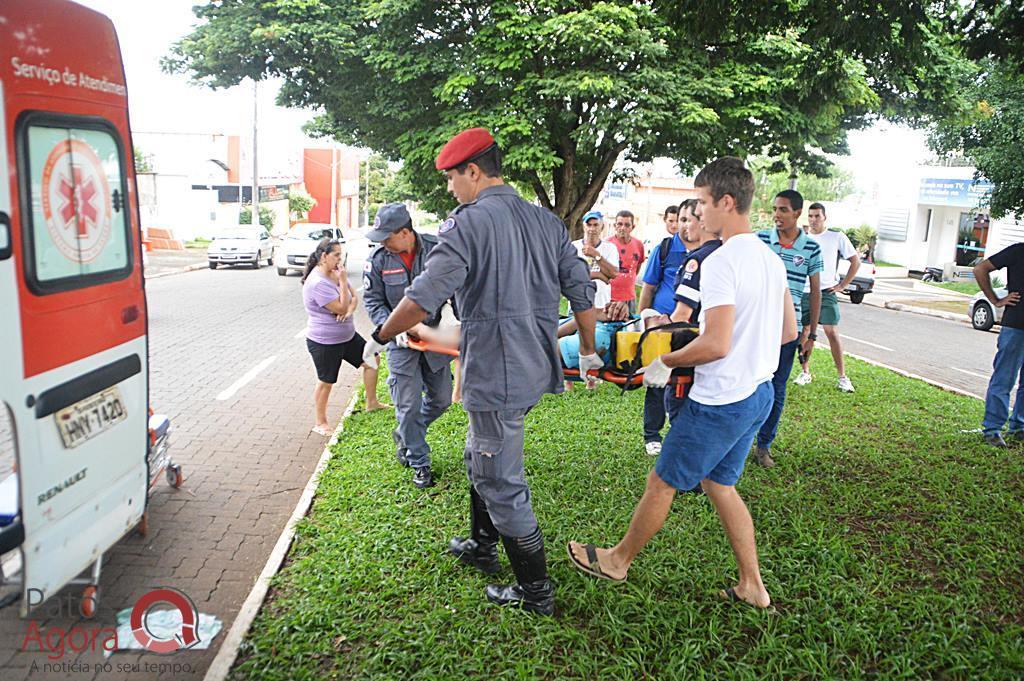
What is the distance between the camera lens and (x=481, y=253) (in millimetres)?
3191

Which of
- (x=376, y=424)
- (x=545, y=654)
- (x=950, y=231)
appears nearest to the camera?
(x=545, y=654)

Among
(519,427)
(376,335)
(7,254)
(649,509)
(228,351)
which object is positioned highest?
(7,254)

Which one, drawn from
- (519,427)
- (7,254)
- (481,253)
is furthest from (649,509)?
(7,254)

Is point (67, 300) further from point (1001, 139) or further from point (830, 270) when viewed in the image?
point (1001, 139)

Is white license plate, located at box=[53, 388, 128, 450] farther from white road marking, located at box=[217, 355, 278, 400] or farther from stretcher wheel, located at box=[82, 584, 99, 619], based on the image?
white road marking, located at box=[217, 355, 278, 400]

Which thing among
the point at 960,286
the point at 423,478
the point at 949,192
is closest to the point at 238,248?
the point at 423,478

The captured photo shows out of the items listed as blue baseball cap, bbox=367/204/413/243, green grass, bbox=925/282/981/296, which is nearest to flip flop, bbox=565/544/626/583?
blue baseball cap, bbox=367/204/413/243

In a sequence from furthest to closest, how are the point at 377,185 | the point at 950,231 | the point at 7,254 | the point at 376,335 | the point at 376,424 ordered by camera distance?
the point at 377,185, the point at 950,231, the point at 376,424, the point at 376,335, the point at 7,254

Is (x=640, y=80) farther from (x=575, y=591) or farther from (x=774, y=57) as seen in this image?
(x=575, y=591)

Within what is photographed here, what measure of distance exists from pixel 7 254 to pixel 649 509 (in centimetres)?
274

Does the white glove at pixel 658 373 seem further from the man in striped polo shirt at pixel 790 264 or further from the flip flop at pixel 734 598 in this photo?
the man in striped polo shirt at pixel 790 264

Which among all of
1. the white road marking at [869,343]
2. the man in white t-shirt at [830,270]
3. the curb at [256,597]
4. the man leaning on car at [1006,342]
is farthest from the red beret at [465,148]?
the white road marking at [869,343]

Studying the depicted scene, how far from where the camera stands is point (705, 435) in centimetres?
328

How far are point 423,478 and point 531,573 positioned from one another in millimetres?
1725
